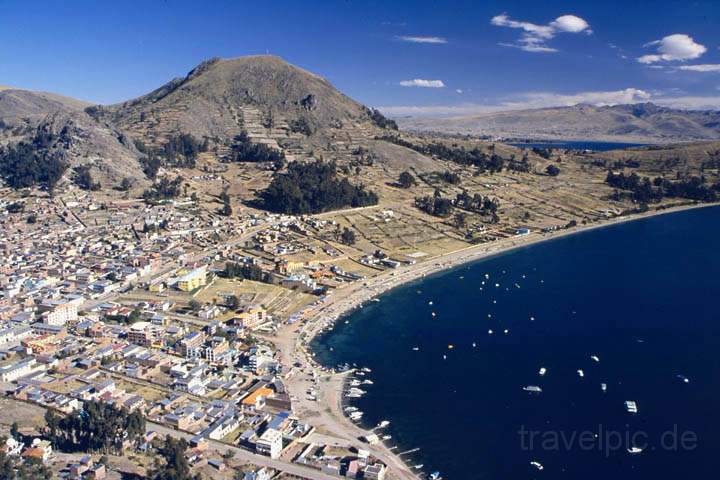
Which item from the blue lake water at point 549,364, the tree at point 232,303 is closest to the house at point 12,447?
the blue lake water at point 549,364

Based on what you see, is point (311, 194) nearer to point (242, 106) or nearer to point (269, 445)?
point (269, 445)

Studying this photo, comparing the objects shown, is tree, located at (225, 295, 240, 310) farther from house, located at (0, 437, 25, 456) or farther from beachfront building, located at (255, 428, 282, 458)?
house, located at (0, 437, 25, 456)

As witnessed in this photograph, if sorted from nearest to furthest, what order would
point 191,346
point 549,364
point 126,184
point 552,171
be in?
point 549,364
point 191,346
point 126,184
point 552,171

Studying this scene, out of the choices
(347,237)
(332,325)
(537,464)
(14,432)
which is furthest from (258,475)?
(347,237)

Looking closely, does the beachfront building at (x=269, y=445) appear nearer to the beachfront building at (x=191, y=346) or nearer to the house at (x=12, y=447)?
the house at (x=12, y=447)

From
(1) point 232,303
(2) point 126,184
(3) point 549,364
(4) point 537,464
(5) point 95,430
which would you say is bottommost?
(4) point 537,464

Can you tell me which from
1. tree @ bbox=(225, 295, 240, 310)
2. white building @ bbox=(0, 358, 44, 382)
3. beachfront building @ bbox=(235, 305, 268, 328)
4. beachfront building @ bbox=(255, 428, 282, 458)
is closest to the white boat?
beachfront building @ bbox=(255, 428, 282, 458)

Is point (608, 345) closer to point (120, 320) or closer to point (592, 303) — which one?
point (592, 303)
